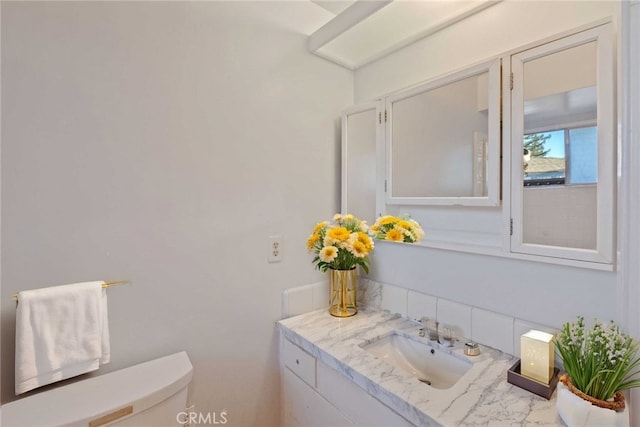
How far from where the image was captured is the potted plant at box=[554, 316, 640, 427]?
0.71 meters

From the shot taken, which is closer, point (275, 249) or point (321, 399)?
point (321, 399)

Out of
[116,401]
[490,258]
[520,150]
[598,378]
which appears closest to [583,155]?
[520,150]

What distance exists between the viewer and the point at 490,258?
112 centimetres

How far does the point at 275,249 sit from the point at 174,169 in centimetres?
56

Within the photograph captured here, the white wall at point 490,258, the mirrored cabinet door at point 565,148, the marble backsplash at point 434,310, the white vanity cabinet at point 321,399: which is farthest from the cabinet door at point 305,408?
the mirrored cabinet door at point 565,148

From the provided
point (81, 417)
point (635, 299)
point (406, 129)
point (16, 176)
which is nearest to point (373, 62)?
point (406, 129)

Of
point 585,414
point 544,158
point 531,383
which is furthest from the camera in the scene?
point 544,158

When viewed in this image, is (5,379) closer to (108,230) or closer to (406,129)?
(108,230)

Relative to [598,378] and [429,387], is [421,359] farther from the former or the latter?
[598,378]

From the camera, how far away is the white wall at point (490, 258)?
3.03 feet

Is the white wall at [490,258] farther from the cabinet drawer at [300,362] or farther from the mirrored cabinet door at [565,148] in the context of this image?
the cabinet drawer at [300,362]

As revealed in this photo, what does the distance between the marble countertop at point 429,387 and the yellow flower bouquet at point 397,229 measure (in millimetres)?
405

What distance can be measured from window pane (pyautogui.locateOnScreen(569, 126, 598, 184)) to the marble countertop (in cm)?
65

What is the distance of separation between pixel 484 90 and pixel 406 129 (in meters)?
0.36
